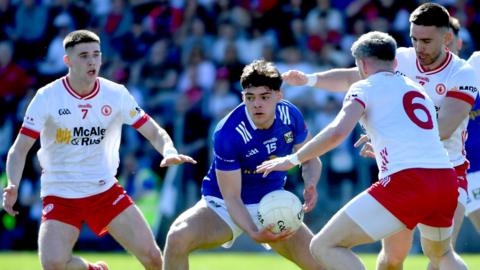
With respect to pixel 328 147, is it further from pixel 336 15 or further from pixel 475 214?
pixel 336 15

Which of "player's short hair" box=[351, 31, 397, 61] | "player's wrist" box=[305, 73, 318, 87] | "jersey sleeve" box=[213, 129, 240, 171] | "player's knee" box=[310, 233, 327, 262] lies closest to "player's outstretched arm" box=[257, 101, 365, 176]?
"player's short hair" box=[351, 31, 397, 61]

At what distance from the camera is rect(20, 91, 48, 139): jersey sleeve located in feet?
29.9

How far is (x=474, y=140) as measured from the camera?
32.0 feet

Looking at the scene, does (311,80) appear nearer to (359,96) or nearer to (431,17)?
(431,17)

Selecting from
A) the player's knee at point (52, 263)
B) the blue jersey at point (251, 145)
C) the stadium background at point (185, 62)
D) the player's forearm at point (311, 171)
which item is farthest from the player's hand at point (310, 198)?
the stadium background at point (185, 62)

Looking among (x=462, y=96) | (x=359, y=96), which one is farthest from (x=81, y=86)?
(x=462, y=96)

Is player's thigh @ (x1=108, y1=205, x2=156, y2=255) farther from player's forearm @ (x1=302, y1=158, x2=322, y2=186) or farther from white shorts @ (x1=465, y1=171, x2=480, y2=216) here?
white shorts @ (x1=465, y1=171, x2=480, y2=216)

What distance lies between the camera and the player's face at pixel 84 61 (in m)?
9.31

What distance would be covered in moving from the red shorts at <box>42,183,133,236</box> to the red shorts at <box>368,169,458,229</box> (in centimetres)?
259

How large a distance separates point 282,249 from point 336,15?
9.29 meters

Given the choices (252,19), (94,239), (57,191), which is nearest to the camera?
(57,191)

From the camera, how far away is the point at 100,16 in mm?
18438

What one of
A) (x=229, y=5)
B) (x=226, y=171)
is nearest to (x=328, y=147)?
(x=226, y=171)

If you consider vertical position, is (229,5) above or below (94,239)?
above
